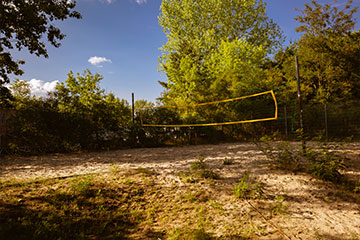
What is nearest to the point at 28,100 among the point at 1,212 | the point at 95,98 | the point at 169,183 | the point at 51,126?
the point at 51,126

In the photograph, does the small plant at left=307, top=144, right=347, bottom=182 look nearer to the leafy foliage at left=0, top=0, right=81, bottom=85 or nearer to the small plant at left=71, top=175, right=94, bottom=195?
the small plant at left=71, top=175, right=94, bottom=195

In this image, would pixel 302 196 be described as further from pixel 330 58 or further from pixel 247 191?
pixel 330 58

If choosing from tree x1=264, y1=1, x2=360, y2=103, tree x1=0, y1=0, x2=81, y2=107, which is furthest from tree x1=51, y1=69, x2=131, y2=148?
tree x1=264, y1=1, x2=360, y2=103

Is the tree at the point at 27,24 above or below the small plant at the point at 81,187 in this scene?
above

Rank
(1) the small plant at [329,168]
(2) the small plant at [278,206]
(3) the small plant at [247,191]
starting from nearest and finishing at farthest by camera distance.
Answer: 1. (2) the small plant at [278,206]
2. (3) the small plant at [247,191]
3. (1) the small plant at [329,168]

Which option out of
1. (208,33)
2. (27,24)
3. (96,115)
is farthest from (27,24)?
(208,33)

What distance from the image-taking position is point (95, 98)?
955 cm

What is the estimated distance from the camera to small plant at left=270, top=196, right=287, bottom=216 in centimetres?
256

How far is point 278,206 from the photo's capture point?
267cm

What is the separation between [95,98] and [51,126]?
104 inches

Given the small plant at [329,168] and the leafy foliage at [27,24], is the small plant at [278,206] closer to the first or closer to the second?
the small plant at [329,168]

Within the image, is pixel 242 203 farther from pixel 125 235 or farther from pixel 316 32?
pixel 316 32

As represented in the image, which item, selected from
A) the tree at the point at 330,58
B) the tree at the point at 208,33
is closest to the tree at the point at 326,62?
the tree at the point at 330,58

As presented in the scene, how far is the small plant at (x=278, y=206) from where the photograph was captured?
256cm
